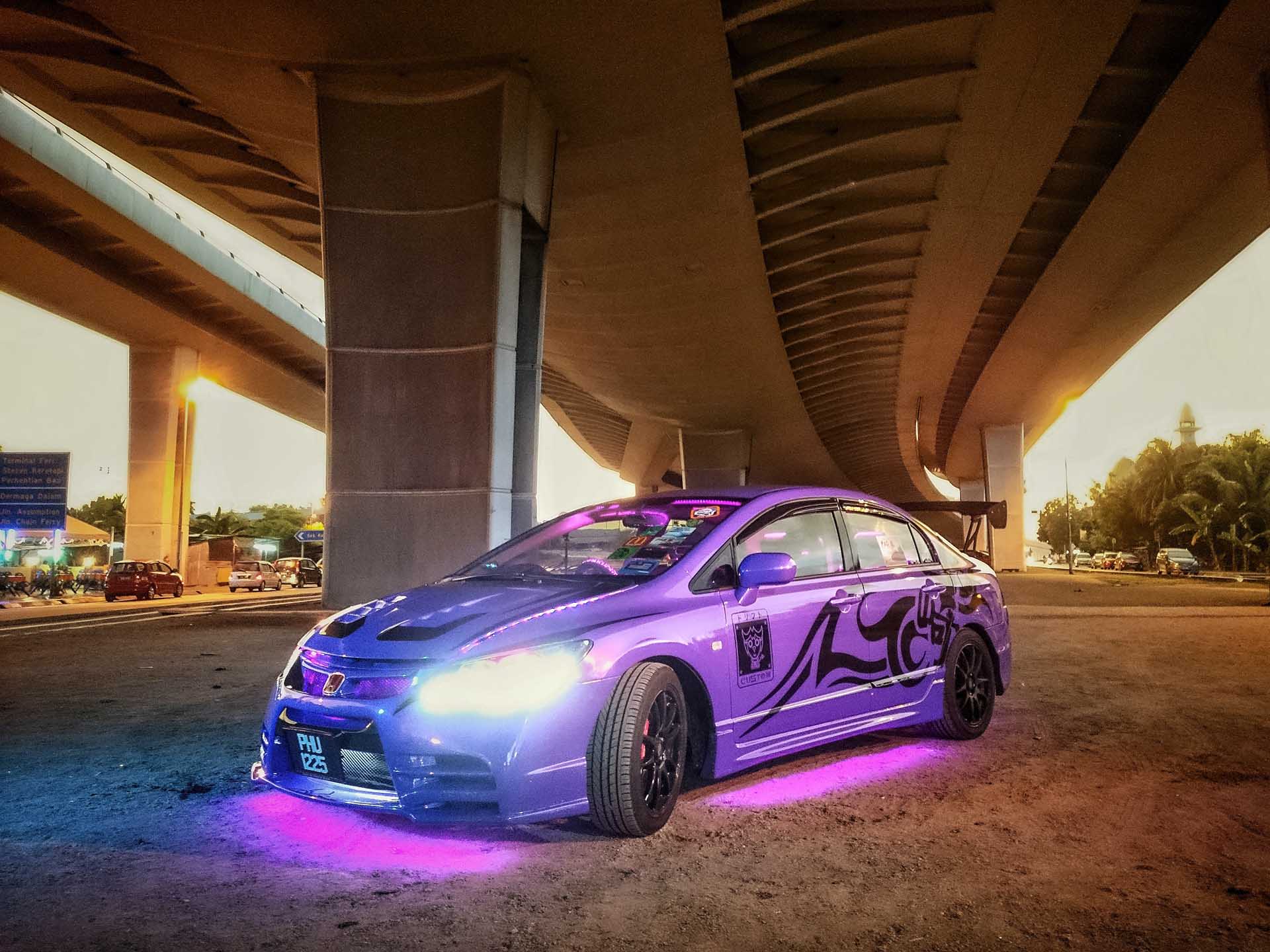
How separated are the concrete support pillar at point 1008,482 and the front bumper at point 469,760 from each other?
156 feet

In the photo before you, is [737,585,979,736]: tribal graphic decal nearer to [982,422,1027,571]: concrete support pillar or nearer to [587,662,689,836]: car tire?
[587,662,689,836]: car tire

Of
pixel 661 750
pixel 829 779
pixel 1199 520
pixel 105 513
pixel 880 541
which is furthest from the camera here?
pixel 105 513

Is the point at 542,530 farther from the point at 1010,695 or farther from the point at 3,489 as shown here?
the point at 3,489

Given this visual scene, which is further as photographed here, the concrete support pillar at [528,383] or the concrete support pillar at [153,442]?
the concrete support pillar at [153,442]

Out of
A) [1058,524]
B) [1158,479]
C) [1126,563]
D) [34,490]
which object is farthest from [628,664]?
[1058,524]

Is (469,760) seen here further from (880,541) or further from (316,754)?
(880,541)

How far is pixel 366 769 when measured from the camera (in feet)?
11.5

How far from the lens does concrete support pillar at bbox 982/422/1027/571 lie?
48094 mm

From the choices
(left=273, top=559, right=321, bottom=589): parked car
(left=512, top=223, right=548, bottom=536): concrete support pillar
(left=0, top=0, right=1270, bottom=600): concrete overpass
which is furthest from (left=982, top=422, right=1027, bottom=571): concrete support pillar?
(left=512, top=223, right=548, bottom=536): concrete support pillar

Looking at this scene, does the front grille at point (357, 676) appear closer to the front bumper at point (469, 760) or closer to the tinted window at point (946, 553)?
the front bumper at point (469, 760)

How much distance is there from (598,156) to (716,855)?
47.5ft

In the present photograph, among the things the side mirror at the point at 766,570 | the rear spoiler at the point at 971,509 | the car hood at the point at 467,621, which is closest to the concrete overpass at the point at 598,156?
the rear spoiler at the point at 971,509

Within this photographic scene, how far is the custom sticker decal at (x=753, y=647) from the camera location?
4.27 metres

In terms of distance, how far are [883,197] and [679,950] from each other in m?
19.4
